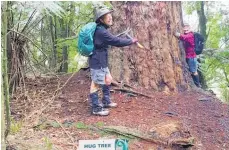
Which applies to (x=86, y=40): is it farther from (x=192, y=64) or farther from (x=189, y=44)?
(x=192, y=64)

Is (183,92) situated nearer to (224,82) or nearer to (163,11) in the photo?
(163,11)

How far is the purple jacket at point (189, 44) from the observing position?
14.8ft

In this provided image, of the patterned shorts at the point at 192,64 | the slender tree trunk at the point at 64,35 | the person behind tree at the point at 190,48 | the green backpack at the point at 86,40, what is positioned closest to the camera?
the green backpack at the point at 86,40

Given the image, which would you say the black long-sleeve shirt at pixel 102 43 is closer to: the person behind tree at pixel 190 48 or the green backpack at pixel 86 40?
the green backpack at pixel 86 40

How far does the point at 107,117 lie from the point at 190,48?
1.53 meters

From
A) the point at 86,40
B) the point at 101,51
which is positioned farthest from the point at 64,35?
the point at 86,40

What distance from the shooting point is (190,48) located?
4625 mm

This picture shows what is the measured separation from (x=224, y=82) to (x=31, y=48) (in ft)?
16.6

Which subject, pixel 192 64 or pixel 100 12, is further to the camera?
pixel 192 64

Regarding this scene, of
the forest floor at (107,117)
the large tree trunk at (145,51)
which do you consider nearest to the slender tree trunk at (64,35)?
the forest floor at (107,117)

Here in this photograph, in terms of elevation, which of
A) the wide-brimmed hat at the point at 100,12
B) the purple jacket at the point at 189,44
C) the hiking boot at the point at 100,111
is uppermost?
the wide-brimmed hat at the point at 100,12

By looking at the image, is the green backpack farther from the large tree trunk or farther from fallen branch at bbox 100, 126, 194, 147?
fallen branch at bbox 100, 126, 194, 147

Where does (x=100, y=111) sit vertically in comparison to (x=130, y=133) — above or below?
above

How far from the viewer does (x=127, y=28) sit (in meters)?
4.22
